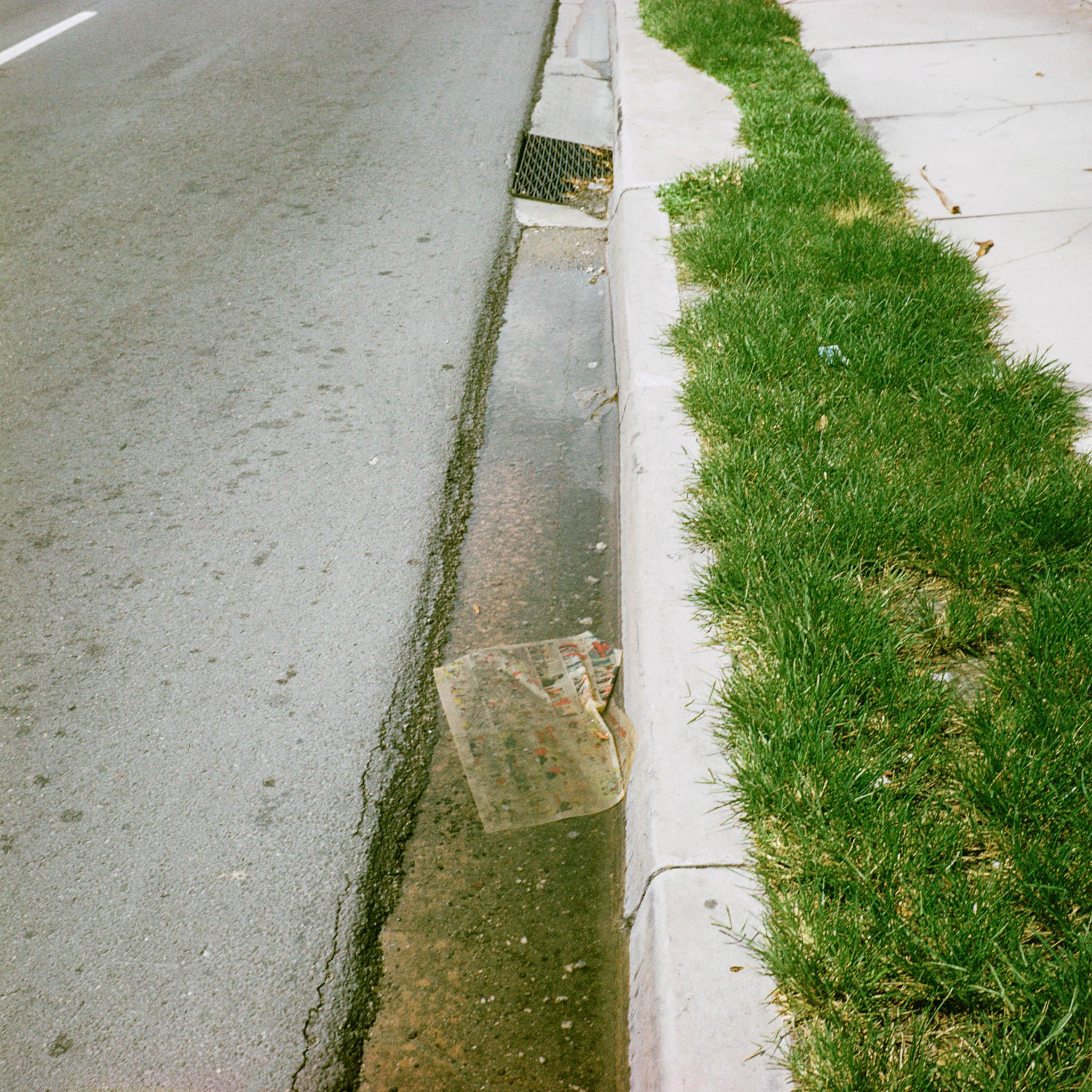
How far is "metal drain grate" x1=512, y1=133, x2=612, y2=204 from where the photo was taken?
5.76 metres

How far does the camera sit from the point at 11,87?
7.38 m

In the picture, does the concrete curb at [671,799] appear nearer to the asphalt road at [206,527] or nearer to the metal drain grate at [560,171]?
the asphalt road at [206,527]

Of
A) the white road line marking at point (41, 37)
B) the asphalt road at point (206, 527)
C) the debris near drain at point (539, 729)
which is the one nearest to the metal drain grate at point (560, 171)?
the asphalt road at point (206, 527)

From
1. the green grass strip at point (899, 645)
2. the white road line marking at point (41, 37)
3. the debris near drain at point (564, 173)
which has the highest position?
the white road line marking at point (41, 37)

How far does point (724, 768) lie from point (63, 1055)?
147cm

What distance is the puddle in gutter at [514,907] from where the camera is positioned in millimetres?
1882

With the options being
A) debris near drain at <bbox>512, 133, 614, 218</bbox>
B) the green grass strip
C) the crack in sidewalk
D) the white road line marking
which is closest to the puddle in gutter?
the crack in sidewalk

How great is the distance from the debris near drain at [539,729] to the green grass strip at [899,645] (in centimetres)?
37

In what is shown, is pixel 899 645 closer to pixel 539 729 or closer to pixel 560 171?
pixel 539 729

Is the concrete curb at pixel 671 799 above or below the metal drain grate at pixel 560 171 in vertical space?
below

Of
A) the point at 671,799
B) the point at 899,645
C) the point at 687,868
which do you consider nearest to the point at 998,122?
the point at 899,645

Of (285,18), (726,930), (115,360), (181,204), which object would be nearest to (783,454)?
(726,930)

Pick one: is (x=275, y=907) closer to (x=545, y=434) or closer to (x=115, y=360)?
(x=545, y=434)

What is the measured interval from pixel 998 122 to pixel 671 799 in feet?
16.8
